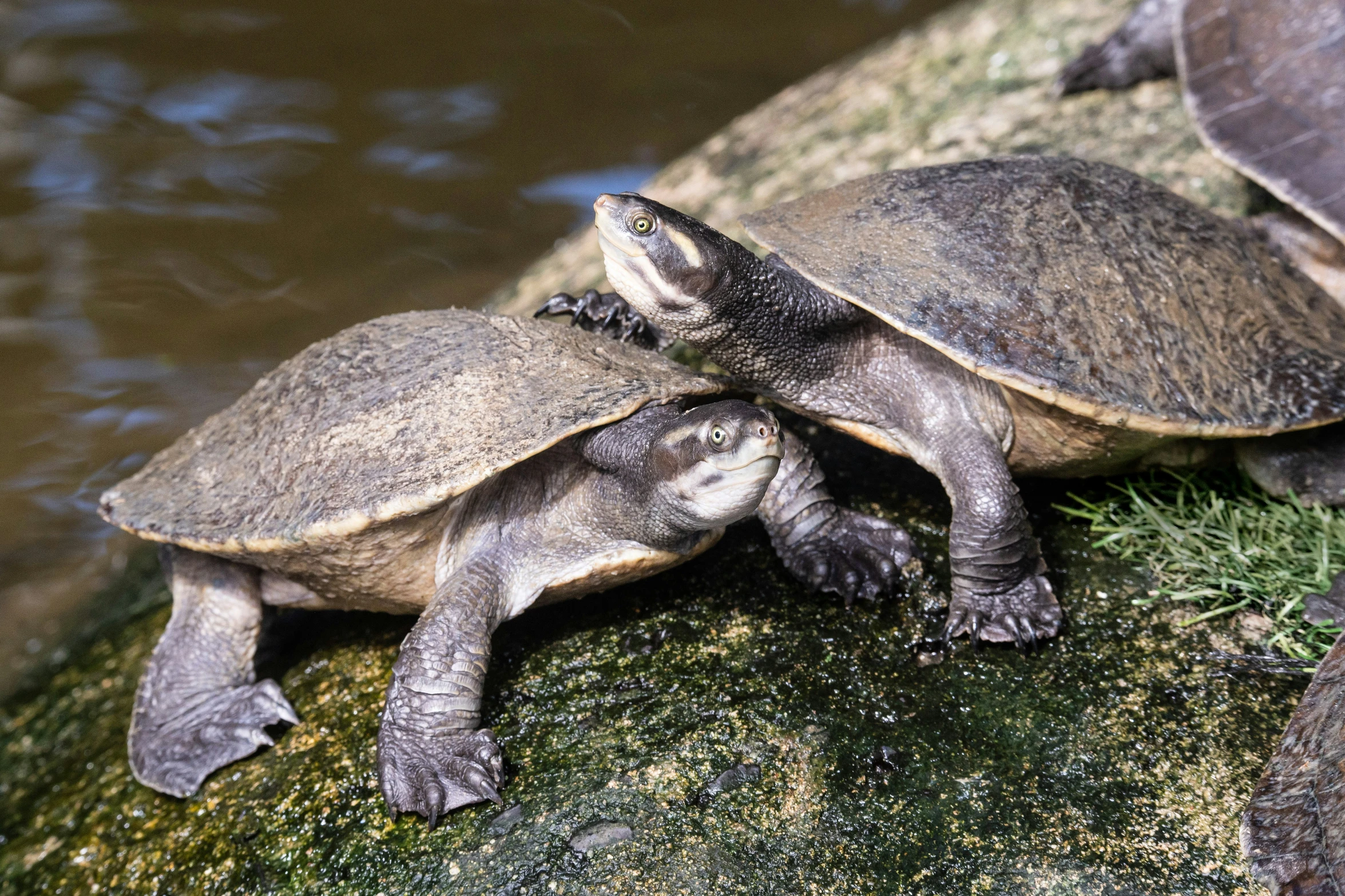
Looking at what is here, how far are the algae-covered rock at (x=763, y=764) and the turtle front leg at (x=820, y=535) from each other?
77 millimetres

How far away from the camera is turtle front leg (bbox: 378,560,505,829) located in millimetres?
2623

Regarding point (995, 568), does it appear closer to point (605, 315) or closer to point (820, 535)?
point (820, 535)

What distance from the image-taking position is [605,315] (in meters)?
3.65

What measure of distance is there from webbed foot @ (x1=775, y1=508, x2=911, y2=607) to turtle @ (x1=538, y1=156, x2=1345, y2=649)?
0.71 ft

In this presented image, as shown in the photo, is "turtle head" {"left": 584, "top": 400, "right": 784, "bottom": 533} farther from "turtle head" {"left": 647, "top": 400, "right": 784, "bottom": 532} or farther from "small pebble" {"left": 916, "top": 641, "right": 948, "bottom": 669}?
"small pebble" {"left": 916, "top": 641, "right": 948, "bottom": 669}

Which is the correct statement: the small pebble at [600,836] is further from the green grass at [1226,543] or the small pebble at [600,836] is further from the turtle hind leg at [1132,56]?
the turtle hind leg at [1132,56]

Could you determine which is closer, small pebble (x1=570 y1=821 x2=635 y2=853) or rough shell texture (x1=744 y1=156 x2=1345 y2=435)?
small pebble (x1=570 y1=821 x2=635 y2=853)

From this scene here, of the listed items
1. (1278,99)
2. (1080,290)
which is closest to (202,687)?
(1080,290)

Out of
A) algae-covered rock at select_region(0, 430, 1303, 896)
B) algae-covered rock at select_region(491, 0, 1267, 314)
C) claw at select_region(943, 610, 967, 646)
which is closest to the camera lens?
algae-covered rock at select_region(0, 430, 1303, 896)

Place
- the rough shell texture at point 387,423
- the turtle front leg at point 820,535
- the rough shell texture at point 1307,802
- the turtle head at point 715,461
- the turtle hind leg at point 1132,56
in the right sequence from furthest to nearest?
the turtle hind leg at point 1132,56 → the turtle front leg at point 820,535 → the rough shell texture at point 387,423 → the turtle head at point 715,461 → the rough shell texture at point 1307,802

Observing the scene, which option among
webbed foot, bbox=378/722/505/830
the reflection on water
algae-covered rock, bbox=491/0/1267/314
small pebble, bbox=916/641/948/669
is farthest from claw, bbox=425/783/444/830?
the reflection on water

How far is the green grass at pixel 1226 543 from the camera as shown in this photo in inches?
117

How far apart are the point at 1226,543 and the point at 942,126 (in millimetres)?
2880

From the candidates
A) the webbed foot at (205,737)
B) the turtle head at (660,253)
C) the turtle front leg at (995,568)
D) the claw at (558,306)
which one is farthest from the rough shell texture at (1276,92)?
the webbed foot at (205,737)
